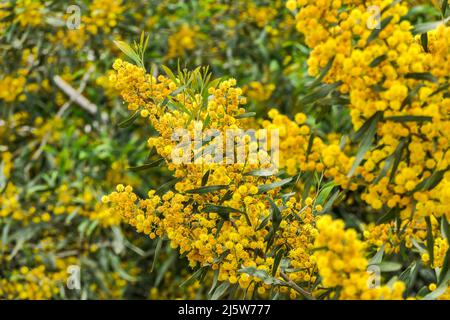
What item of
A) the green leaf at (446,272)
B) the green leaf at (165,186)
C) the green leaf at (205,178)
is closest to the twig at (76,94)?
the green leaf at (165,186)

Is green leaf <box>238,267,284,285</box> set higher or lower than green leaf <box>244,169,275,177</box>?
lower

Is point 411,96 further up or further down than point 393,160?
further up

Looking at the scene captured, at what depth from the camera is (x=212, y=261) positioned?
1.60 meters

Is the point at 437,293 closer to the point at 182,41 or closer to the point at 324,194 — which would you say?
the point at 324,194

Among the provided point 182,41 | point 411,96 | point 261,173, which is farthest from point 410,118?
point 182,41

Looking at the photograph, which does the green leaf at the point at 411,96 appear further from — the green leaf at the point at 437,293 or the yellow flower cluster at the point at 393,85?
the green leaf at the point at 437,293

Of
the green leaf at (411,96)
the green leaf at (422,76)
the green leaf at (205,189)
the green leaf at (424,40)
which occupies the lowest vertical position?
the green leaf at (205,189)

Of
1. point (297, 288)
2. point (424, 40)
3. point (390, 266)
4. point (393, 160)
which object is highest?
point (424, 40)

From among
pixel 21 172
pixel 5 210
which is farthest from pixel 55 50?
pixel 5 210

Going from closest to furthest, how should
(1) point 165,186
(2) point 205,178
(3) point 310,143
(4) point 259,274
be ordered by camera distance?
(3) point 310,143, (4) point 259,274, (2) point 205,178, (1) point 165,186

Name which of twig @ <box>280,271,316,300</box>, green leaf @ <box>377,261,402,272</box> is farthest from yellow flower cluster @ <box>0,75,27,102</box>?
green leaf @ <box>377,261,402,272</box>

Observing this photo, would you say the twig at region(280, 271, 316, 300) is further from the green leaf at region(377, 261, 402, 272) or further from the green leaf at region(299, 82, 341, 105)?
the green leaf at region(299, 82, 341, 105)
